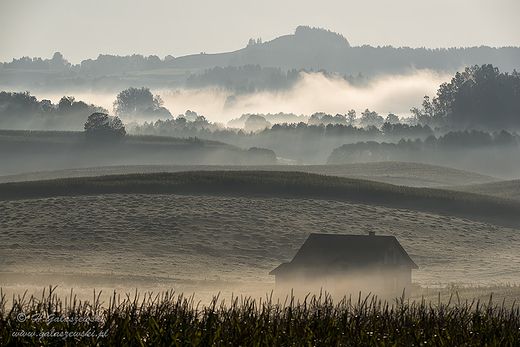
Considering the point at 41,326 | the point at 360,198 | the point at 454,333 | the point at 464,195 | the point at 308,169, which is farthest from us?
the point at 308,169

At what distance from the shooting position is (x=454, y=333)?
10.7 meters

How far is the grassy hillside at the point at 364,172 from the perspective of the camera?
122m

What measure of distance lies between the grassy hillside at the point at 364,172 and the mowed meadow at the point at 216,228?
42500 mm

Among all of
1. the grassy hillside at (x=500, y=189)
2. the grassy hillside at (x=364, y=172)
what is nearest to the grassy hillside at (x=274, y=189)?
the grassy hillside at (x=500, y=189)

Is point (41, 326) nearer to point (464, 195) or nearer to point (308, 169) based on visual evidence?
point (464, 195)

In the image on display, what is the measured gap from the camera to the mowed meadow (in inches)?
1572

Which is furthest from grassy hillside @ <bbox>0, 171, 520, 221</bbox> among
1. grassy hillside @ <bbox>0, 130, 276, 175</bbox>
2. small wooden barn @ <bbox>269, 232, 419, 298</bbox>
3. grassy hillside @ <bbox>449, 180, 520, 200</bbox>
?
grassy hillside @ <bbox>0, 130, 276, 175</bbox>

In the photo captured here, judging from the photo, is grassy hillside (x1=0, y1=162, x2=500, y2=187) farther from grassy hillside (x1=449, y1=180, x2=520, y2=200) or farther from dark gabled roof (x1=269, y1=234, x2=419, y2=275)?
dark gabled roof (x1=269, y1=234, x2=419, y2=275)

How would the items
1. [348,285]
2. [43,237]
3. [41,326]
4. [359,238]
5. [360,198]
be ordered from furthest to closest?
1. [360,198]
2. [43,237]
3. [359,238]
4. [348,285]
5. [41,326]

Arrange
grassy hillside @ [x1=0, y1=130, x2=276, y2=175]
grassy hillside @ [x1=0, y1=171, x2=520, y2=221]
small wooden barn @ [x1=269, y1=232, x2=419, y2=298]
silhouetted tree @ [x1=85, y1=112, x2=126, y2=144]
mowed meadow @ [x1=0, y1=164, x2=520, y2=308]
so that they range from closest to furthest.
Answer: small wooden barn @ [x1=269, y1=232, x2=419, y2=298], mowed meadow @ [x1=0, y1=164, x2=520, y2=308], grassy hillside @ [x1=0, y1=171, x2=520, y2=221], grassy hillside @ [x1=0, y1=130, x2=276, y2=175], silhouetted tree @ [x1=85, y1=112, x2=126, y2=144]

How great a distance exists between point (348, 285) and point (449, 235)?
30.7m

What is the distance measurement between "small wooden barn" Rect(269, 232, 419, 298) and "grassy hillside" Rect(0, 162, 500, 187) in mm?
84243

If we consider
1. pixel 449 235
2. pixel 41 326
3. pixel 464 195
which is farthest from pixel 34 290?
pixel 464 195

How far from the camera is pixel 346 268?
32.6 m
